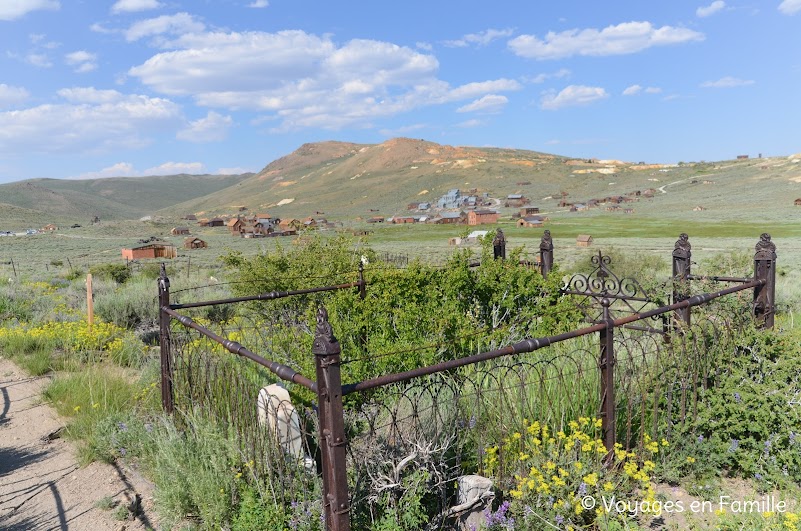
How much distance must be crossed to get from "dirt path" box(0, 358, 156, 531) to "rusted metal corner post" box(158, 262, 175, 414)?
24.7 inches

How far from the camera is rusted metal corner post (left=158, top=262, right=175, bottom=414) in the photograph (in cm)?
483

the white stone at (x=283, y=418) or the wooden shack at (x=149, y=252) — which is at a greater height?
the wooden shack at (x=149, y=252)

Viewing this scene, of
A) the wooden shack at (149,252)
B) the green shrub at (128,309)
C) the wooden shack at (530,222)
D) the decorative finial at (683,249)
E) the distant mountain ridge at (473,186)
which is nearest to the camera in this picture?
the decorative finial at (683,249)

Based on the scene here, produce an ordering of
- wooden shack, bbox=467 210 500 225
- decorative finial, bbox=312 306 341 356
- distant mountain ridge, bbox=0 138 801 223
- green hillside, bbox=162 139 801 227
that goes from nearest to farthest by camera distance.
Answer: decorative finial, bbox=312 306 341 356, green hillside, bbox=162 139 801 227, wooden shack, bbox=467 210 500 225, distant mountain ridge, bbox=0 138 801 223

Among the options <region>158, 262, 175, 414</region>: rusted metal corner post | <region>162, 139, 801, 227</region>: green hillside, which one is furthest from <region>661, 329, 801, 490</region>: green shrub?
<region>162, 139, 801, 227</region>: green hillside

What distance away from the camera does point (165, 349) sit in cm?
483

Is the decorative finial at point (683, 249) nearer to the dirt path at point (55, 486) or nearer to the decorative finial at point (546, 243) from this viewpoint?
the decorative finial at point (546, 243)

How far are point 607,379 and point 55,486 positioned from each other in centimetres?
432

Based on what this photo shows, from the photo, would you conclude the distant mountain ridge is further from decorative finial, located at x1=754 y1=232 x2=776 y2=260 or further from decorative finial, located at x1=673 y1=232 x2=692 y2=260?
decorative finial, located at x1=754 y1=232 x2=776 y2=260

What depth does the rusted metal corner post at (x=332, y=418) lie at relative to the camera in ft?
8.27

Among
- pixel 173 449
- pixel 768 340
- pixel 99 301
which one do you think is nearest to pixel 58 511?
pixel 173 449

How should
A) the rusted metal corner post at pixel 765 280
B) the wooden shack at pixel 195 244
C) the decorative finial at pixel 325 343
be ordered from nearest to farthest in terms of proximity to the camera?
1. the decorative finial at pixel 325 343
2. the rusted metal corner post at pixel 765 280
3. the wooden shack at pixel 195 244

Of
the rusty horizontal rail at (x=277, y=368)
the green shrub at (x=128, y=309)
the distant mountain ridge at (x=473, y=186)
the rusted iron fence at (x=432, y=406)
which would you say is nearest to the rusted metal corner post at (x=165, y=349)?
the rusted iron fence at (x=432, y=406)

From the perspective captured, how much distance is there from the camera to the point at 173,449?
4.00 metres
